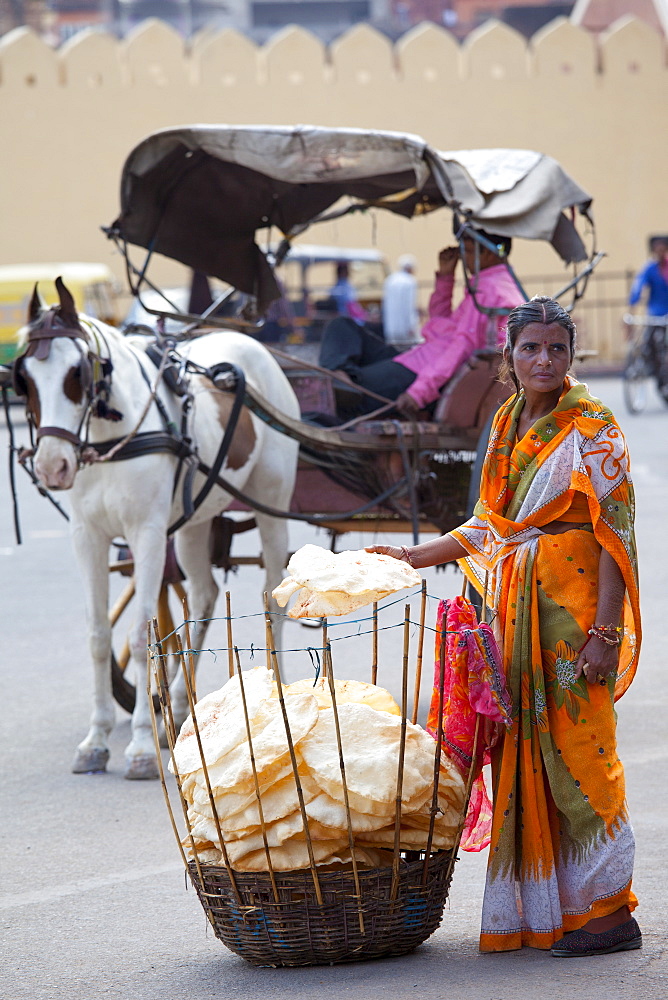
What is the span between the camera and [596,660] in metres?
3.38

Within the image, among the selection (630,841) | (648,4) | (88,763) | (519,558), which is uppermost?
(648,4)

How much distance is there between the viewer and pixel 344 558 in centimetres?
342

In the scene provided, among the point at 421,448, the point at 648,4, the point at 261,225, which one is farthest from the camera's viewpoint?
the point at 648,4

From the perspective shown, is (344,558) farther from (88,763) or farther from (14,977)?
(88,763)

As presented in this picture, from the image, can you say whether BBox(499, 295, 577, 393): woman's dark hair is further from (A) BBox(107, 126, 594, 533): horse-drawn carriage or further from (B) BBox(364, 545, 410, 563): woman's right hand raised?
(A) BBox(107, 126, 594, 533): horse-drawn carriage

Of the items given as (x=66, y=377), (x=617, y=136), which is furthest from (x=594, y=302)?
(x=66, y=377)

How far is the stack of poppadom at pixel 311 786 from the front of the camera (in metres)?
3.29

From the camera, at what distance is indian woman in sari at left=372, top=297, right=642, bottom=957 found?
11.1 ft

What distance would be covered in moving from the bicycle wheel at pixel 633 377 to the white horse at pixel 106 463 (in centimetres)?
1260

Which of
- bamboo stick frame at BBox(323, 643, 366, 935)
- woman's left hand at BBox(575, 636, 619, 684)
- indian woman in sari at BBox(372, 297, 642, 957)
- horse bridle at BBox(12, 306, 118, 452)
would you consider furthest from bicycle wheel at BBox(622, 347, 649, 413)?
bamboo stick frame at BBox(323, 643, 366, 935)

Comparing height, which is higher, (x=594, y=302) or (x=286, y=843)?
(x=286, y=843)

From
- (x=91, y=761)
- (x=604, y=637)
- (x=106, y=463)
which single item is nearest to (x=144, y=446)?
(x=106, y=463)

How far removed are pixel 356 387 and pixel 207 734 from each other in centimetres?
381

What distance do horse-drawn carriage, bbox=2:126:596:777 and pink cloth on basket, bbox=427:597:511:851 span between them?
2.29 meters
